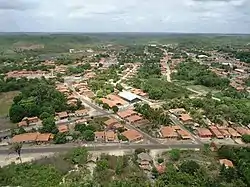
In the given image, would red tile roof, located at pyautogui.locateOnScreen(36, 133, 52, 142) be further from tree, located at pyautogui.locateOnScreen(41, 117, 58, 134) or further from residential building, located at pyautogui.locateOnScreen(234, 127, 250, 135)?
residential building, located at pyautogui.locateOnScreen(234, 127, 250, 135)

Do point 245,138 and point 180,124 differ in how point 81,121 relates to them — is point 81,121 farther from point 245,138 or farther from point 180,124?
point 245,138

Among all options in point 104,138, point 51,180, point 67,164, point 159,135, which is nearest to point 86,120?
point 104,138

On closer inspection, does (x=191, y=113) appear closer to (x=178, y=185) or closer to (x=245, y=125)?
(x=245, y=125)

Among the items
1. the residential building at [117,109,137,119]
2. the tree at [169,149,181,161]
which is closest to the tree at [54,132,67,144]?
the residential building at [117,109,137,119]

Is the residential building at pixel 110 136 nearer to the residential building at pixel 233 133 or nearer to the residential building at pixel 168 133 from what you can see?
the residential building at pixel 168 133

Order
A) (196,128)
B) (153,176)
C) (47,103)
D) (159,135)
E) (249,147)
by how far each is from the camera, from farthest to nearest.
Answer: (47,103) < (196,128) < (159,135) < (249,147) < (153,176)

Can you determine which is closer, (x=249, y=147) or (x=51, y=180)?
(x=51, y=180)
